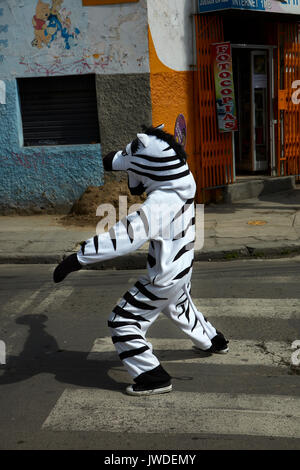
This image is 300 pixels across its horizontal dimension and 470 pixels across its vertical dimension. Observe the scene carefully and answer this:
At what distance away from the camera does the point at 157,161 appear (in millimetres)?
4195

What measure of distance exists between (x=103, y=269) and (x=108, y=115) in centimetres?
377

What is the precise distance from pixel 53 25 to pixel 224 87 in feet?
10.8

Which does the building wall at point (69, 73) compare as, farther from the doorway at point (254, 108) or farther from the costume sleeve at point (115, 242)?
the costume sleeve at point (115, 242)

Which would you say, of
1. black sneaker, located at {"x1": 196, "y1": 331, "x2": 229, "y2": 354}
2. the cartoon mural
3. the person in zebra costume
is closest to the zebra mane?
the person in zebra costume

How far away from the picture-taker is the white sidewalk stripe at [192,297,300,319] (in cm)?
578

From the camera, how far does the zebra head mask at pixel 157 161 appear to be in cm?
420

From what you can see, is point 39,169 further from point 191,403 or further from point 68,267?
point 191,403

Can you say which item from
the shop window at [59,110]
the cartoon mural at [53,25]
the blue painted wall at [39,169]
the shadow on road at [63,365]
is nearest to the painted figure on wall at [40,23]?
the cartoon mural at [53,25]

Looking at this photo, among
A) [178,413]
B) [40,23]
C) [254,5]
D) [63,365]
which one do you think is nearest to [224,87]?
[254,5]

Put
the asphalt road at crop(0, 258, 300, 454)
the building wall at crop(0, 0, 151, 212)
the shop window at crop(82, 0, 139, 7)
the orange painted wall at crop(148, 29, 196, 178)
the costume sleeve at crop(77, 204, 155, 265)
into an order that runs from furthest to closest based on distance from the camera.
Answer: the orange painted wall at crop(148, 29, 196, 178) → the building wall at crop(0, 0, 151, 212) → the shop window at crop(82, 0, 139, 7) → the costume sleeve at crop(77, 204, 155, 265) → the asphalt road at crop(0, 258, 300, 454)

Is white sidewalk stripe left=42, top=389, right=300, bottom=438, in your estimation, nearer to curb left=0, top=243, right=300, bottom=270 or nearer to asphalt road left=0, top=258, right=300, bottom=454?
asphalt road left=0, top=258, right=300, bottom=454

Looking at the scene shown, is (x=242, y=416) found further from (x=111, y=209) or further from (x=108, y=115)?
(x=108, y=115)

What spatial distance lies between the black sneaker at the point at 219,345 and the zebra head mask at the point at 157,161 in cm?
133

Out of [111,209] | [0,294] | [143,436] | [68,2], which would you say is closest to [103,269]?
[0,294]
